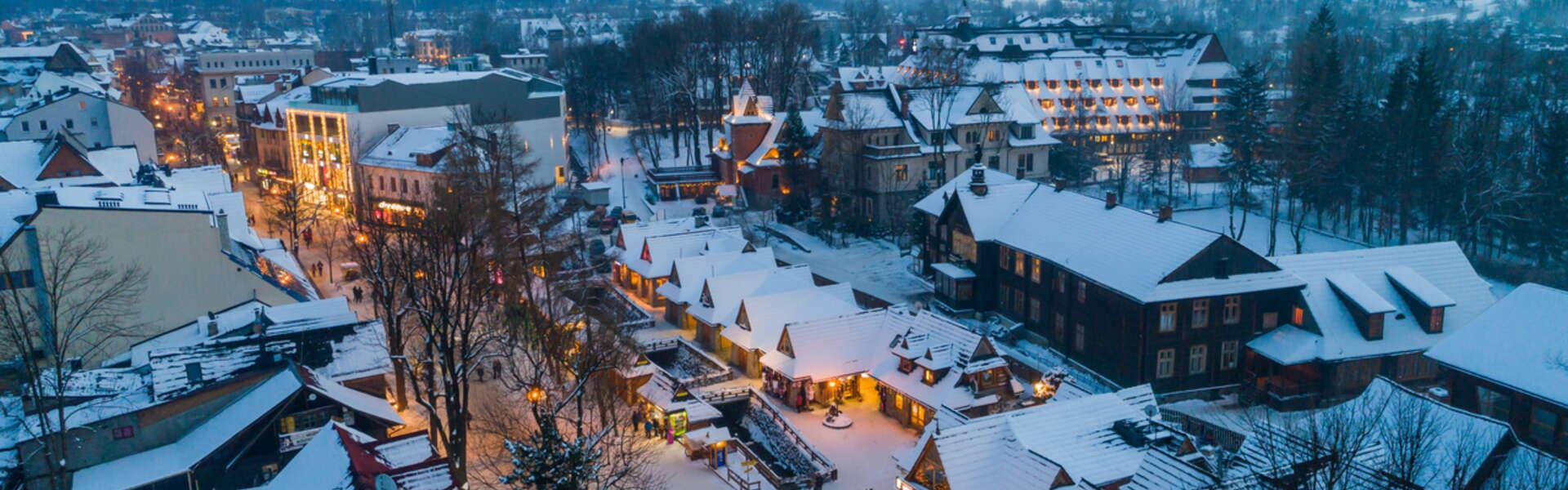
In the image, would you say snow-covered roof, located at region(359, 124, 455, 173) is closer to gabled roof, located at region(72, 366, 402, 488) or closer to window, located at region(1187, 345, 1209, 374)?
gabled roof, located at region(72, 366, 402, 488)

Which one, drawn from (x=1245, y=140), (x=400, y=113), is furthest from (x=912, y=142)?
(x=400, y=113)

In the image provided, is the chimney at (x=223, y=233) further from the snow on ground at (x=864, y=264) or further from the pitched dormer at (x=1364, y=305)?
the pitched dormer at (x=1364, y=305)

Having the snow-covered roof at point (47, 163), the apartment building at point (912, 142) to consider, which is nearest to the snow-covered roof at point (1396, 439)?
the apartment building at point (912, 142)

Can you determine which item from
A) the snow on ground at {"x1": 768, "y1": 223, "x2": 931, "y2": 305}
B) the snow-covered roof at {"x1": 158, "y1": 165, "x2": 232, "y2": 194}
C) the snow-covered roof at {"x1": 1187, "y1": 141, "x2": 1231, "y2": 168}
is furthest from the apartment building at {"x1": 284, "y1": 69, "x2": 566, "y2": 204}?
the snow-covered roof at {"x1": 1187, "y1": 141, "x2": 1231, "y2": 168}

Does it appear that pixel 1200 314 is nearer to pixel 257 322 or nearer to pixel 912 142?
pixel 912 142

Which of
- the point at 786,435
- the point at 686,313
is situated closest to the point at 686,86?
the point at 686,313
